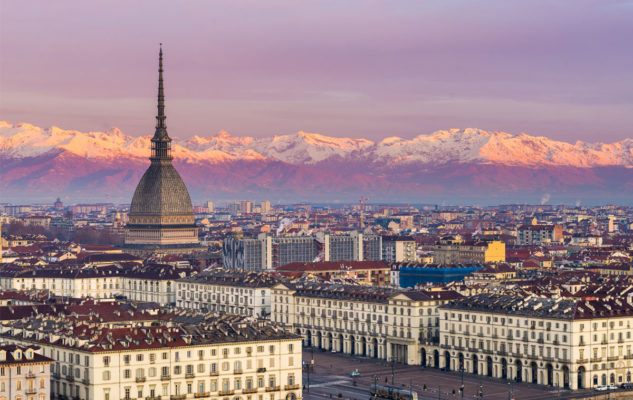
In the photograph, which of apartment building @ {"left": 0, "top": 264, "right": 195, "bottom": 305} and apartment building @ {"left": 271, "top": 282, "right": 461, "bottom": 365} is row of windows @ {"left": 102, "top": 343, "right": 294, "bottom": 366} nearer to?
apartment building @ {"left": 271, "top": 282, "right": 461, "bottom": 365}

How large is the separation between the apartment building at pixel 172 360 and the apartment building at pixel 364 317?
2825cm

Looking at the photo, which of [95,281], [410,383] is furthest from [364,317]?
[95,281]

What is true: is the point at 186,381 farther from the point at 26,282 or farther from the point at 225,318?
the point at 26,282

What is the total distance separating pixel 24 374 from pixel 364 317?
53275 mm

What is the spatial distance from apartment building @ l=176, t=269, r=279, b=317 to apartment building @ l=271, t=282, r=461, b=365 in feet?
9.28

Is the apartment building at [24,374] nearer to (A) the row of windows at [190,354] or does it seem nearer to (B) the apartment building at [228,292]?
(A) the row of windows at [190,354]

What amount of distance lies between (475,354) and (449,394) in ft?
43.7

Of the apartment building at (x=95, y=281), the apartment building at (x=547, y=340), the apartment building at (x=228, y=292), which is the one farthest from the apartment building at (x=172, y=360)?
the apartment building at (x=95, y=281)

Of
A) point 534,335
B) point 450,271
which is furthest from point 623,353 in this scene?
point 450,271

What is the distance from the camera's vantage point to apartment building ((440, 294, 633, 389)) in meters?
118

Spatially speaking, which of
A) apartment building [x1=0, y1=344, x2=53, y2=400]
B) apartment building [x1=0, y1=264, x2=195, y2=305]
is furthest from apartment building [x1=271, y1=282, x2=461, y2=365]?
apartment building [x1=0, y1=344, x2=53, y2=400]

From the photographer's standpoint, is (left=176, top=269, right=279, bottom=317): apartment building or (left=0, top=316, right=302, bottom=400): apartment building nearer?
(left=0, top=316, right=302, bottom=400): apartment building

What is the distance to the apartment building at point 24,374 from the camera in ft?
311

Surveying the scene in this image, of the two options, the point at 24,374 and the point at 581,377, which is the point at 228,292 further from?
the point at 24,374
